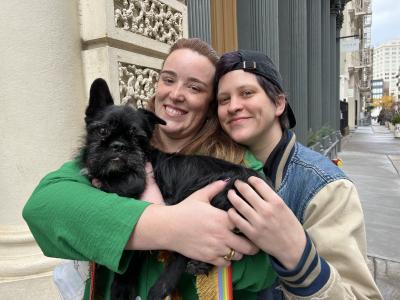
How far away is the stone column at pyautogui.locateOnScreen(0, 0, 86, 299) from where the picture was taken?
3229 millimetres

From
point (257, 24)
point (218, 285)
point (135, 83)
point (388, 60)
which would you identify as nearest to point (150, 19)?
point (135, 83)

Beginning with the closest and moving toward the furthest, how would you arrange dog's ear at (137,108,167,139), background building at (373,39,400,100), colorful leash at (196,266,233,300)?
colorful leash at (196,266,233,300) < dog's ear at (137,108,167,139) < background building at (373,39,400,100)

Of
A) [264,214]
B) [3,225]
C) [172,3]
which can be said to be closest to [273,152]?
[264,214]

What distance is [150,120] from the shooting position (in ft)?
7.04

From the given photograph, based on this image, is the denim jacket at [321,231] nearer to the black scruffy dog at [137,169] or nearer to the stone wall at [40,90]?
the black scruffy dog at [137,169]

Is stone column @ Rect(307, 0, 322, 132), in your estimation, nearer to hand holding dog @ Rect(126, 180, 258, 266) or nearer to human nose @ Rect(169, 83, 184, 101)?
human nose @ Rect(169, 83, 184, 101)

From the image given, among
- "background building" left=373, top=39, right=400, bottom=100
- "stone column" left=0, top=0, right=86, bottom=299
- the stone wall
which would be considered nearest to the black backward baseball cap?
"stone column" left=0, top=0, right=86, bottom=299

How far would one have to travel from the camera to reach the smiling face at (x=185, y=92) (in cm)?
218

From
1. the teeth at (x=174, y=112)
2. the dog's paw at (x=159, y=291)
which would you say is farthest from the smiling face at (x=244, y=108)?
the dog's paw at (x=159, y=291)

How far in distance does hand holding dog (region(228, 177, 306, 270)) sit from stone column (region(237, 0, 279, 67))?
751cm

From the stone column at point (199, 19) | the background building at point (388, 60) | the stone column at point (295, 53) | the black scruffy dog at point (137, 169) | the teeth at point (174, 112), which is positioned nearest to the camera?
the black scruffy dog at point (137, 169)

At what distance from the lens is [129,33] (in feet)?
12.9

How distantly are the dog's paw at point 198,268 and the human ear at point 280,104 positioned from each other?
106 cm

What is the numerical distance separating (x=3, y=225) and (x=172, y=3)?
11.4ft
